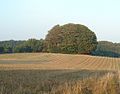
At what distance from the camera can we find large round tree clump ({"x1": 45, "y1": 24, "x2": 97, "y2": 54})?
96.3 meters

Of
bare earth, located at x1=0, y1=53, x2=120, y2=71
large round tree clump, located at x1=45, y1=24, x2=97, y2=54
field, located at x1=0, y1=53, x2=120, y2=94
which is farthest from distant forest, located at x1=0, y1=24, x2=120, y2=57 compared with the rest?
field, located at x1=0, y1=53, x2=120, y2=94

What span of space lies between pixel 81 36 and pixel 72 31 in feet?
15.0

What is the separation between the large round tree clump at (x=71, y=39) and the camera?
96.3 m

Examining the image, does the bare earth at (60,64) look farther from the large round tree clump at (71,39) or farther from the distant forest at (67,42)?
the distant forest at (67,42)

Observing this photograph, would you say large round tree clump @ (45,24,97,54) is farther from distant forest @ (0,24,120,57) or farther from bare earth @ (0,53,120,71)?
bare earth @ (0,53,120,71)

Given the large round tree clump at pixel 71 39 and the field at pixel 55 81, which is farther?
the large round tree clump at pixel 71 39

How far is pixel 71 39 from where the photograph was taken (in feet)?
327

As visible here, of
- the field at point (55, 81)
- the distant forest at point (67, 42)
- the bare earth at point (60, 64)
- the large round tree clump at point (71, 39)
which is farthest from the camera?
the distant forest at point (67, 42)

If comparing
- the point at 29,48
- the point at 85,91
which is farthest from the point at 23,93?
the point at 29,48

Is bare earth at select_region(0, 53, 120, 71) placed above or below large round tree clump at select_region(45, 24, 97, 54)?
below

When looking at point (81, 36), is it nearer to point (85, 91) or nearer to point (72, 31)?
point (72, 31)

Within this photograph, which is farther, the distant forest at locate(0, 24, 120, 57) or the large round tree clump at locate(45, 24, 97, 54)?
the distant forest at locate(0, 24, 120, 57)

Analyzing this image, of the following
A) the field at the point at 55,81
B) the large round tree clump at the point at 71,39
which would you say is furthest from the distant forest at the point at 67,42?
the field at the point at 55,81

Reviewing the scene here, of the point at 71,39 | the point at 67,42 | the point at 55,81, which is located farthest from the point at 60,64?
the point at 71,39
